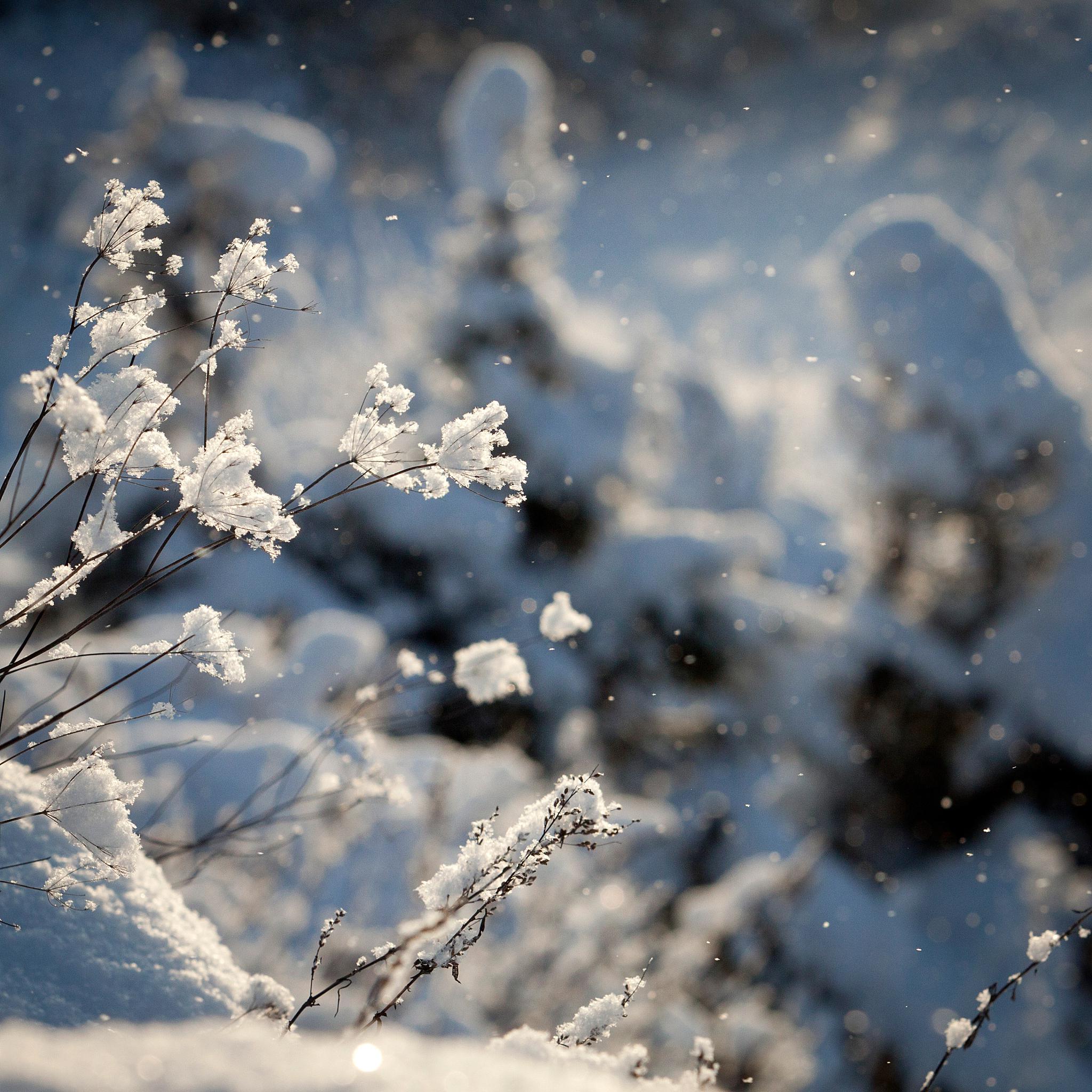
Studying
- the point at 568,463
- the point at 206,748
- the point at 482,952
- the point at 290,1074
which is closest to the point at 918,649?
the point at 568,463

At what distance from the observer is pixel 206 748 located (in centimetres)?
242

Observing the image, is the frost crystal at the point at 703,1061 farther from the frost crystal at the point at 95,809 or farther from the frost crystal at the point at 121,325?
the frost crystal at the point at 121,325

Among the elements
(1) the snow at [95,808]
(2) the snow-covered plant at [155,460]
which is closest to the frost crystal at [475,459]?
(2) the snow-covered plant at [155,460]

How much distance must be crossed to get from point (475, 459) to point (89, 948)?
0.90m

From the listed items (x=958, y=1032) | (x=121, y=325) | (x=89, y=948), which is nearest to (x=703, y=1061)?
(x=958, y=1032)

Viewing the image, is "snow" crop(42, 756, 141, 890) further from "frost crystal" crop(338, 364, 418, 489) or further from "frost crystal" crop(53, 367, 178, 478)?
"frost crystal" crop(338, 364, 418, 489)

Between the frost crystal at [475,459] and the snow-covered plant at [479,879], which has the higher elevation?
the frost crystal at [475,459]

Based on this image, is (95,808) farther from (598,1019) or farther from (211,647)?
(598,1019)

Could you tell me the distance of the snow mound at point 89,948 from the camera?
30.1 inches

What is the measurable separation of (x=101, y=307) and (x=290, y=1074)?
32.5 inches

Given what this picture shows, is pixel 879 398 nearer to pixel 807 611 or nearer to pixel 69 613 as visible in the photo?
pixel 807 611

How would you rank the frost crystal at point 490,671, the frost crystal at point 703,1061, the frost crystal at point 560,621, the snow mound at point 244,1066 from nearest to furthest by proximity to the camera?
the snow mound at point 244,1066 < the frost crystal at point 703,1061 < the frost crystal at point 490,671 < the frost crystal at point 560,621

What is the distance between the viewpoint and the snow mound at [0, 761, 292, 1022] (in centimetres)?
76

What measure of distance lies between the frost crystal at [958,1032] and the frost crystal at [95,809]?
3.98ft
